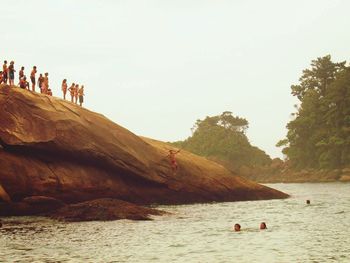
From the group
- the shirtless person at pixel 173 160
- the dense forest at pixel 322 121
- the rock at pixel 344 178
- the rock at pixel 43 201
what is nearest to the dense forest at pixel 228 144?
the dense forest at pixel 322 121

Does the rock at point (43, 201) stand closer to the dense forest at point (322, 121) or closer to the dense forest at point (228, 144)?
the dense forest at point (322, 121)

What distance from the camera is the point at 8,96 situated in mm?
32188

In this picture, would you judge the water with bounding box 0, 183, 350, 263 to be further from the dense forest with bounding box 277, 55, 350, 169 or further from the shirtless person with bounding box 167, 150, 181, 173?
the dense forest with bounding box 277, 55, 350, 169

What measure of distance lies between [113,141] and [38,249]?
56.1 feet

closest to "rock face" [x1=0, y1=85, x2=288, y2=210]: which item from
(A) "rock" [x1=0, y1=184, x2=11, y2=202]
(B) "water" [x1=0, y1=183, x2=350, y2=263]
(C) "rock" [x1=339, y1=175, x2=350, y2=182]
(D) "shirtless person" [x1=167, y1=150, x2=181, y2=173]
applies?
(A) "rock" [x1=0, y1=184, x2=11, y2=202]

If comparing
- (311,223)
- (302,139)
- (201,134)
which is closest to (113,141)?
(311,223)

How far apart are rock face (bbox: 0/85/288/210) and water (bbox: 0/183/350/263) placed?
4274 millimetres

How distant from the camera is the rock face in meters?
31.3

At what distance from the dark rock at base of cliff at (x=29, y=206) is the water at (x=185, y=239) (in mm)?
1259

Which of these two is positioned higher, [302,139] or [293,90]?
[293,90]

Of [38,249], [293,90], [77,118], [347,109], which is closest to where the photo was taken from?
[38,249]

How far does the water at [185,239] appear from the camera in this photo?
16891 mm

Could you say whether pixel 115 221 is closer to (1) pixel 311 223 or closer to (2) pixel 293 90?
(1) pixel 311 223

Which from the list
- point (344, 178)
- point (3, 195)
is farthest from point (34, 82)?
point (344, 178)
